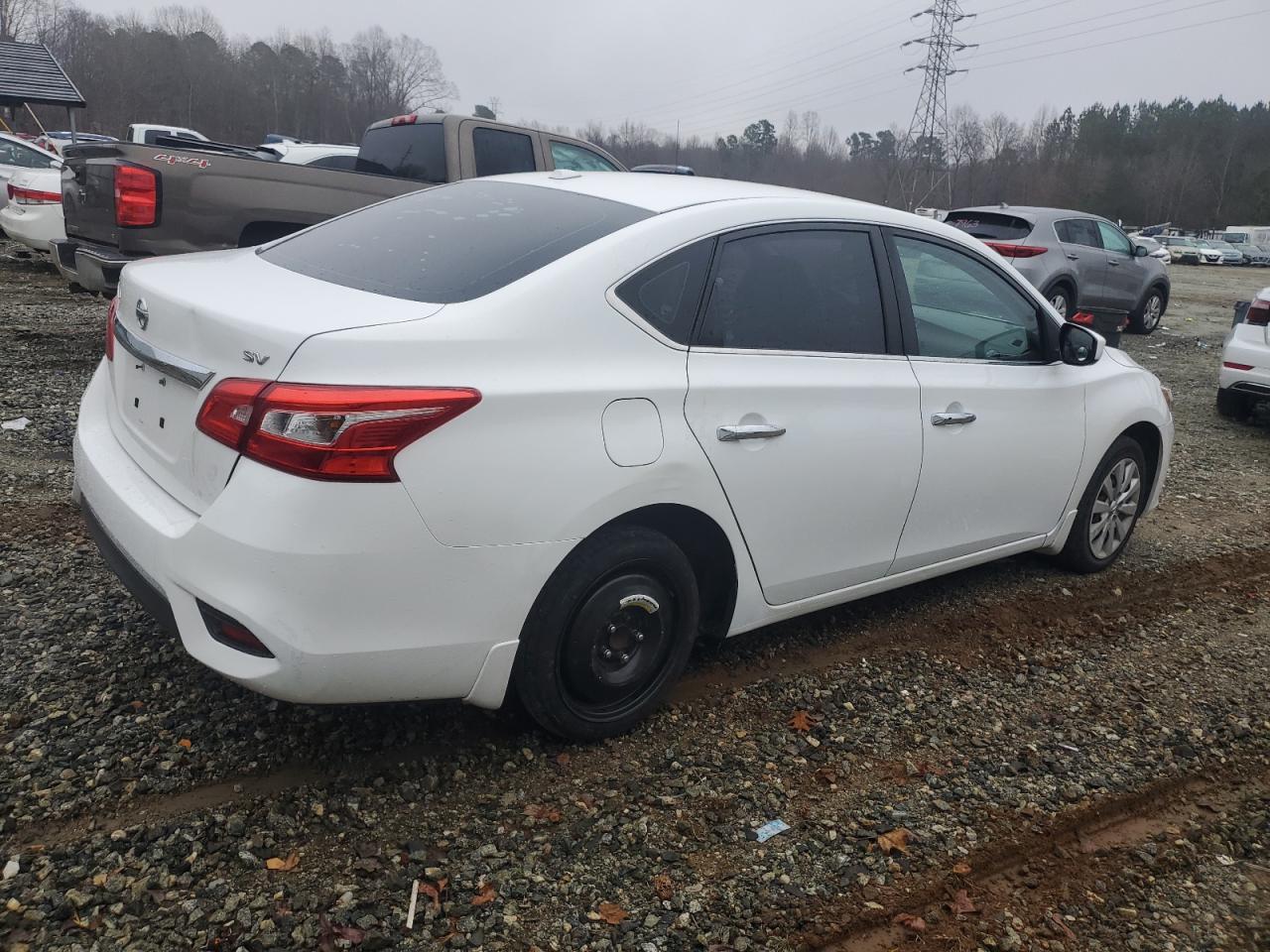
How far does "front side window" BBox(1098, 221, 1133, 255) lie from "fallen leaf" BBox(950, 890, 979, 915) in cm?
1330

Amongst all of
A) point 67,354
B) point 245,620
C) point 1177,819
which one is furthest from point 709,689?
point 67,354

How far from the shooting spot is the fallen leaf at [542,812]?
8.98 feet

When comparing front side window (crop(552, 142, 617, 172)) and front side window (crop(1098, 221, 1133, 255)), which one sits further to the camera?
front side window (crop(1098, 221, 1133, 255))

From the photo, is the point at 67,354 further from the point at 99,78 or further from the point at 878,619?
the point at 99,78

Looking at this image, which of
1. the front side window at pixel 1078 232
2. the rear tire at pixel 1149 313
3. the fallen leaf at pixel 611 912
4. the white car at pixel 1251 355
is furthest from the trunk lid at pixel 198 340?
the rear tire at pixel 1149 313

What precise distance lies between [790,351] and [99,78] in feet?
244

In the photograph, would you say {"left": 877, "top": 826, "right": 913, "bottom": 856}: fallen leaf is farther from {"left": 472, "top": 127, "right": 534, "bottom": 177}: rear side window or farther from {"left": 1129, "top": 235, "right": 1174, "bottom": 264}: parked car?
{"left": 1129, "top": 235, "right": 1174, "bottom": 264}: parked car

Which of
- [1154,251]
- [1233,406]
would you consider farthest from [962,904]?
[1154,251]

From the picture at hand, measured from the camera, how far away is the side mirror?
14.0 feet

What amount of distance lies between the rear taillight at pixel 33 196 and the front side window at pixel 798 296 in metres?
9.89

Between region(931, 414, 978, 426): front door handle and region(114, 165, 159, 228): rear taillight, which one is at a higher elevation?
region(114, 165, 159, 228): rear taillight

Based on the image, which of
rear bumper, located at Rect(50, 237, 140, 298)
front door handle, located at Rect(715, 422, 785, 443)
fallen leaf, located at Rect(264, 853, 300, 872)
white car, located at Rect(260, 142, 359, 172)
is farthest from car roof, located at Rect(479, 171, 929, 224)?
white car, located at Rect(260, 142, 359, 172)

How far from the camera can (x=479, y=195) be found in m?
3.56

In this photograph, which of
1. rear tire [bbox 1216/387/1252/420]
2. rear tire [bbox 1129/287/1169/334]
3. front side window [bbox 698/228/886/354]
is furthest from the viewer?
rear tire [bbox 1129/287/1169/334]
